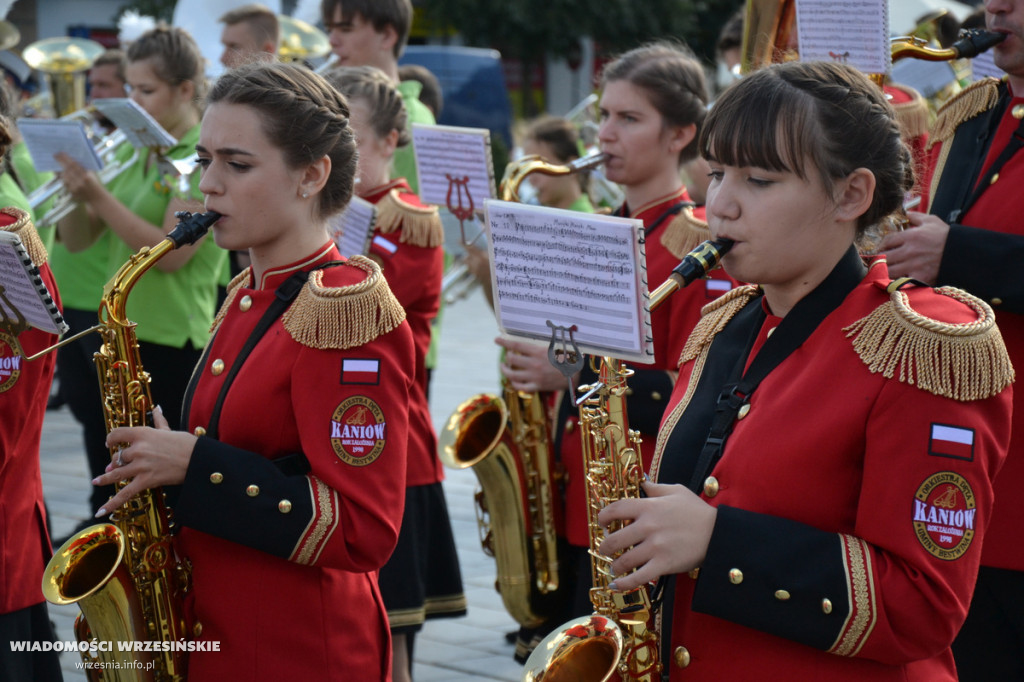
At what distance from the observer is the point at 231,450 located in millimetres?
2395

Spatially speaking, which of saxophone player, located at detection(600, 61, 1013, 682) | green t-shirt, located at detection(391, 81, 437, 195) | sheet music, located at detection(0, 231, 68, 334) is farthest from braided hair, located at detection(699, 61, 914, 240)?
green t-shirt, located at detection(391, 81, 437, 195)

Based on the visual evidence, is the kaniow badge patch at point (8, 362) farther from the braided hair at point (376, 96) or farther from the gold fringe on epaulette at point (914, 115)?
the gold fringe on epaulette at point (914, 115)

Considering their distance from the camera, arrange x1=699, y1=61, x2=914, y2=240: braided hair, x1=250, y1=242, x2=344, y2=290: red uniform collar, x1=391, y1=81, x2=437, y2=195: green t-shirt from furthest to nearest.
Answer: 1. x1=391, y1=81, x2=437, y2=195: green t-shirt
2. x1=250, y1=242, x2=344, y2=290: red uniform collar
3. x1=699, y1=61, x2=914, y2=240: braided hair

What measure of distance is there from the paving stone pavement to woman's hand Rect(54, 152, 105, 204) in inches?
71.9

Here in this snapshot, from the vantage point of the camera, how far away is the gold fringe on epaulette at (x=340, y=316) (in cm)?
241

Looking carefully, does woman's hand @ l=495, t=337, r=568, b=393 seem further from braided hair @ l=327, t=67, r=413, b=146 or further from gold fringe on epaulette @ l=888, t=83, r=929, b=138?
gold fringe on epaulette @ l=888, t=83, r=929, b=138

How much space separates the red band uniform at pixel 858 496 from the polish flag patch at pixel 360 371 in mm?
765

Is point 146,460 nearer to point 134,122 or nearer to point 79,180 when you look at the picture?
point 134,122

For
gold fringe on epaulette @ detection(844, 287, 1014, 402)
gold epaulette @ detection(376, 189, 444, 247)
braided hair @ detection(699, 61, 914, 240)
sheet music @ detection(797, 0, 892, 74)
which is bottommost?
gold epaulette @ detection(376, 189, 444, 247)

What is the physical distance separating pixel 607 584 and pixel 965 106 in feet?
5.79

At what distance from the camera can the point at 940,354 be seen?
1803 mm

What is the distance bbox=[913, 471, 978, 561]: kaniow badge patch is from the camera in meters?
1.77

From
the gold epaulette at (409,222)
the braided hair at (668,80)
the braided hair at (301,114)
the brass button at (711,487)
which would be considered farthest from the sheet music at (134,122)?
the brass button at (711,487)

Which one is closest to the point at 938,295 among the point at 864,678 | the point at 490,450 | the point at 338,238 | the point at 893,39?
the point at 864,678
